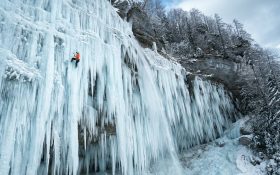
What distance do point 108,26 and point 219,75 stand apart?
948cm

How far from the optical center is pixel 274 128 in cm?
1430

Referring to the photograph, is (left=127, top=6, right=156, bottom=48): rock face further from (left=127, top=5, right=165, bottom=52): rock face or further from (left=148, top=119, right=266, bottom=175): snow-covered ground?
(left=148, top=119, right=266, bottom=175): snow-covered ground

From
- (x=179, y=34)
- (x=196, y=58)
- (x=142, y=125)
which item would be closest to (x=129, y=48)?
(x=142, y=125)

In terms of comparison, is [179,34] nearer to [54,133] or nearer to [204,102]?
[204,102]

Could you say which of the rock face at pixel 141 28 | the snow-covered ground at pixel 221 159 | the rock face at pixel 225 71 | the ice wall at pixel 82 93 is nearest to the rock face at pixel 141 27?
the rock face at pixel 141 28

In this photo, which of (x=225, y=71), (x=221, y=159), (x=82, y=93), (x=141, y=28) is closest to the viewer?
(x=82, y=93)

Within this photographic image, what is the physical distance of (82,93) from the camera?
8828 mm

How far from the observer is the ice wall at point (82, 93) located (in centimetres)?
708

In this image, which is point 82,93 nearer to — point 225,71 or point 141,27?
point 141,27

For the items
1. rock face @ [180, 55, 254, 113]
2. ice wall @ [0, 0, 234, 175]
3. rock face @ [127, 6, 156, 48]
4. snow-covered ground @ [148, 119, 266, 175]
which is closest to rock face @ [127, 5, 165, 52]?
rock face @ [127, 6, 156, 48]

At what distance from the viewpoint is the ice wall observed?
279 inches

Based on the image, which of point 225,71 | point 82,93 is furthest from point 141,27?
point 82,93

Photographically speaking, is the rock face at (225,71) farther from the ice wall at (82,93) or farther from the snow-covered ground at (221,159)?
the snow-covered ground at (221,159)

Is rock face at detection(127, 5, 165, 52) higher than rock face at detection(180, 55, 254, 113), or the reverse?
rock face at detection(127, 5, 165, 52)
